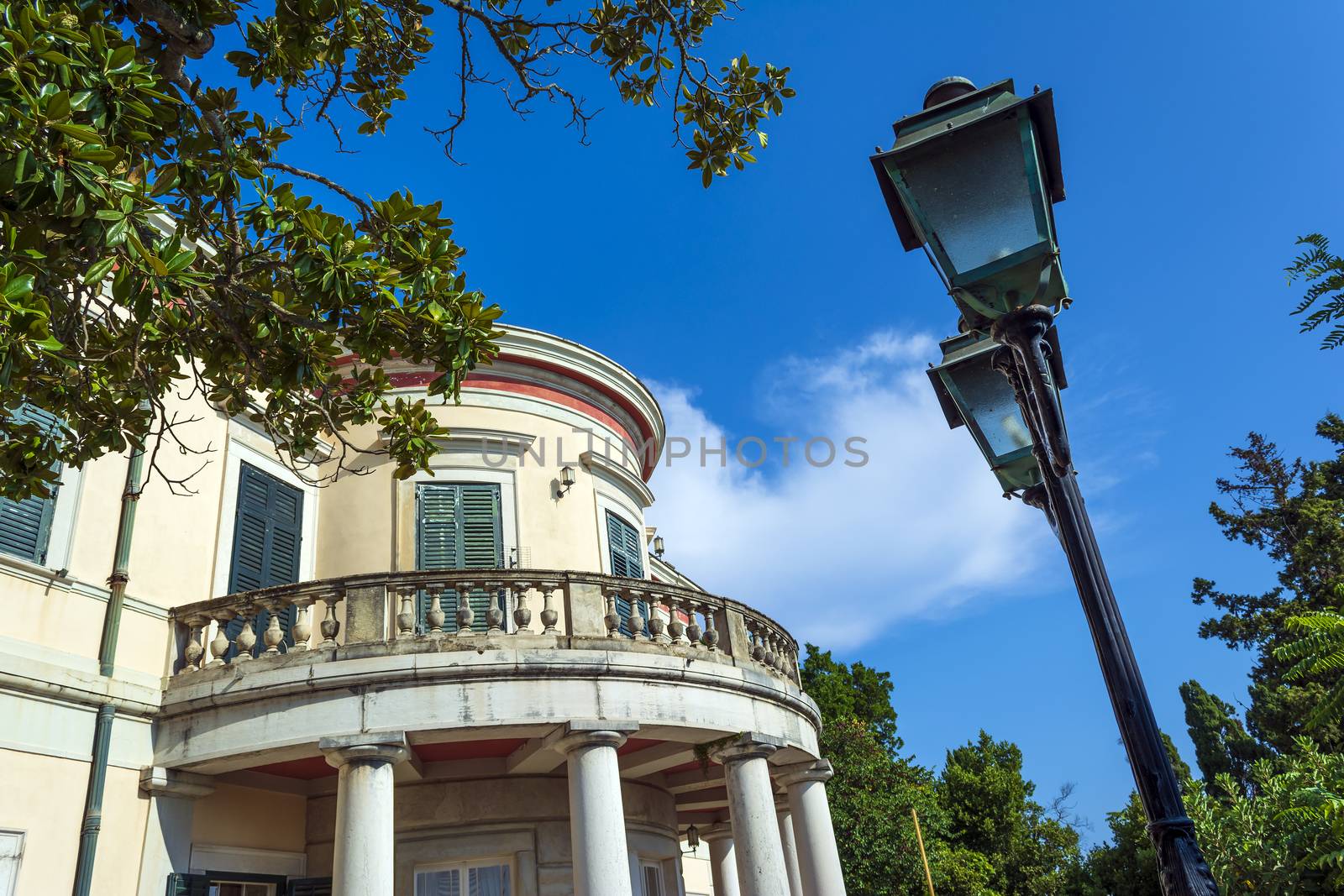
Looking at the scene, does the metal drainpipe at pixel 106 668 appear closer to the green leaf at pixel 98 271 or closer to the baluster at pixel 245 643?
the baluster at pixel 245 643

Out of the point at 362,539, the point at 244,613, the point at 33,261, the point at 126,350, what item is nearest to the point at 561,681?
the point at 244,613

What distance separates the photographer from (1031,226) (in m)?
2.83

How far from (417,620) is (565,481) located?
383cm

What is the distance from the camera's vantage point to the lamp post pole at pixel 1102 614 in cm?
267

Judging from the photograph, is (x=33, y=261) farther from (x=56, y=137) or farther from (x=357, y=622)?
(x=357, y=622)

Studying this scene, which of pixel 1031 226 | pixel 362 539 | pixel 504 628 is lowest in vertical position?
pixel 1031 226

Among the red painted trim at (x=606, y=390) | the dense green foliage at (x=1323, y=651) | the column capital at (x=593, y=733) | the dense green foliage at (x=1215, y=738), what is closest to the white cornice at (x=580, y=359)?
the red painted trim at (x=606, y=390)

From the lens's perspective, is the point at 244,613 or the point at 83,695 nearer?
the point at 83,695

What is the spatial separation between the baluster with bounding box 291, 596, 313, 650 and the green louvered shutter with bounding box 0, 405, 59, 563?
2.23 m

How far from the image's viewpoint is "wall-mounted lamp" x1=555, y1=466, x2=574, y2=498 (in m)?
12.9

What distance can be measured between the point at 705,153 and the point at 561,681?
5160mm

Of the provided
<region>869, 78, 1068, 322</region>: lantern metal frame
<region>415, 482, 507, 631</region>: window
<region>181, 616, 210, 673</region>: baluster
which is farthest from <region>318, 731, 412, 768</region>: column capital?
<region>869, 78, 1068, 322</region>: lantern metal frame

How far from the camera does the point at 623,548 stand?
13.9m

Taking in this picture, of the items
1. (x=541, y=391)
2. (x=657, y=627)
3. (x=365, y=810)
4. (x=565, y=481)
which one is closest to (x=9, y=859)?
(x=365, y=810)
